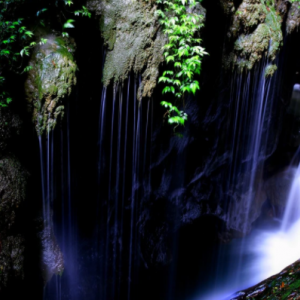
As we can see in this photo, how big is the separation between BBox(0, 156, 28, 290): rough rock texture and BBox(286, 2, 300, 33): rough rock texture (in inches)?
295

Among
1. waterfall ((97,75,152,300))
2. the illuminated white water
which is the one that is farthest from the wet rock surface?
the illuminated white water

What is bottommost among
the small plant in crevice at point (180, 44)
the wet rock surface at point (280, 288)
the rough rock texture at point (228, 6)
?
the wet rock surface at point (280, 288)

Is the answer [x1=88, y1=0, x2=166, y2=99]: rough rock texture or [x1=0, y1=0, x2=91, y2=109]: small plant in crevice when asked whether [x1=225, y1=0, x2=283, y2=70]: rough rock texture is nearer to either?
[x1=88, y1=0, x2=166, y2=99]: rough rock texture

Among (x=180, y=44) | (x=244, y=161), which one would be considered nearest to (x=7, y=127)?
(x=180, y=44)

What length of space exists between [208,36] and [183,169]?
10.8ft

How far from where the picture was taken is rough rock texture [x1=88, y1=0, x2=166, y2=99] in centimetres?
449

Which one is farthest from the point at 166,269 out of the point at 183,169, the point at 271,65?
the point at 271,65

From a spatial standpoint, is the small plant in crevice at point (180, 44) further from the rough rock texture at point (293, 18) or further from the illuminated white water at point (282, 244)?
the illuminated white water at point (282, 244)

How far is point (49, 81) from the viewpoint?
147 inches

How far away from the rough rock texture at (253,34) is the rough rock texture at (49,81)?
4.05m

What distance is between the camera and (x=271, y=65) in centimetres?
693

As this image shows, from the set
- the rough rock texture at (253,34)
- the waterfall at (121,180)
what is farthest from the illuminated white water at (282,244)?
the rough rock texture at (253,34)

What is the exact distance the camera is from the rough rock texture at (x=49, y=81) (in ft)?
12.2

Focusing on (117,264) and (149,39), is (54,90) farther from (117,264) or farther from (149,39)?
(117,264)
